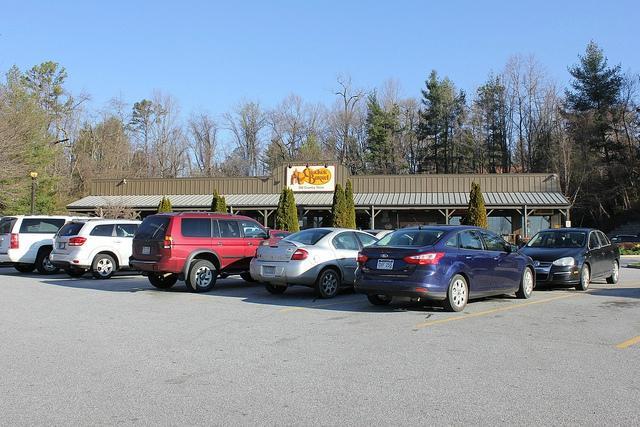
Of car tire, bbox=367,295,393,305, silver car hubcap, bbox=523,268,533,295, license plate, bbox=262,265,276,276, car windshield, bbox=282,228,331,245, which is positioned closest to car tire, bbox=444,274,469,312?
car tire, bbox=367,295,393,305

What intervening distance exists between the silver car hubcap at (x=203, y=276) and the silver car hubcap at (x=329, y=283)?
3066mm

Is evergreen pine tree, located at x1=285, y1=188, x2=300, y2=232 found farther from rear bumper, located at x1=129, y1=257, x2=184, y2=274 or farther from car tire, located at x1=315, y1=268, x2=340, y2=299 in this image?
car tire, located at x1=315, y1=268, x2=340, y2=299

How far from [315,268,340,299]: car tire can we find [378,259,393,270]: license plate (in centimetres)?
226

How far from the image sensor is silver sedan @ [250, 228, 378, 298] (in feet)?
39.8

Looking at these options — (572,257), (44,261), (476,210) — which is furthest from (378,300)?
(476,210)

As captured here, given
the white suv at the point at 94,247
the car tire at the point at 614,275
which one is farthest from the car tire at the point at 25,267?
the car tire at the point at 614,275

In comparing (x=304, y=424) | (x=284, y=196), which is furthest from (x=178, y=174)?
(x=304, y=424)

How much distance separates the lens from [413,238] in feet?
35.4

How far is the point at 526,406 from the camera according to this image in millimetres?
5094

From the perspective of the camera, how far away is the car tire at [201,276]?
13547mm

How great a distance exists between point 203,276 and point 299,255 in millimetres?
2919

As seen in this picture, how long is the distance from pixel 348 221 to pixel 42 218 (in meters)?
18.6

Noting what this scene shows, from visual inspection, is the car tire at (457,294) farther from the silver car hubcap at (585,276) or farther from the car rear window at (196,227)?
the car rear window at (196,227)

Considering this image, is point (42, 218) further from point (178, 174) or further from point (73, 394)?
point (178, 174)
